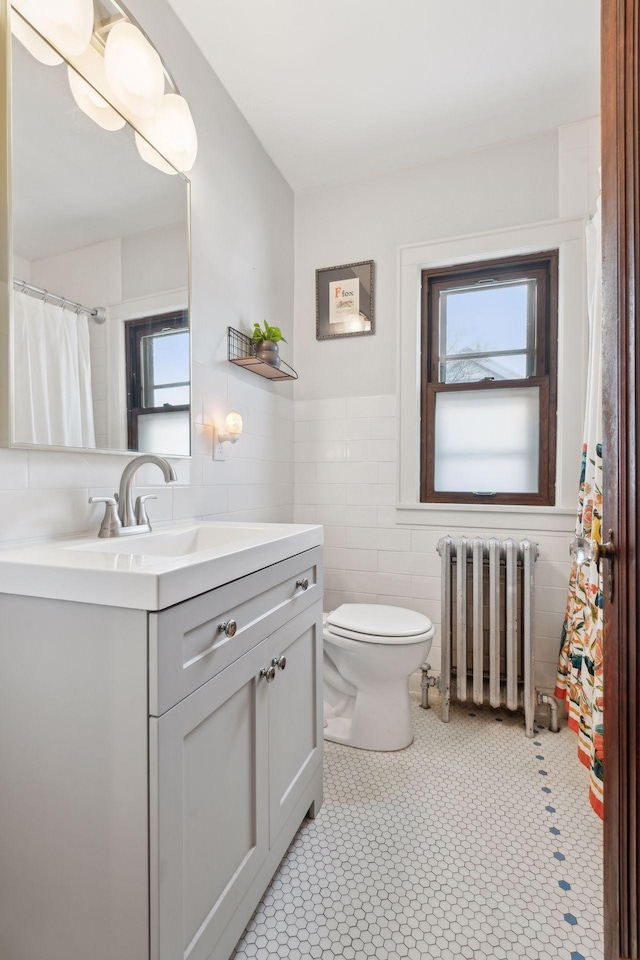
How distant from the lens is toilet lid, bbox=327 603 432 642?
1.74m

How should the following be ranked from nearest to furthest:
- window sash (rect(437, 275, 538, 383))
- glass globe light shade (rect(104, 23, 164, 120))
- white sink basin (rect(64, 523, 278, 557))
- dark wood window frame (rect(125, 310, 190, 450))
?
white sink basin (rect(64, 523, 278, 557)) → glass globe light shade (rect(104, 23, 164, 120)) → dark wood window frame (rect(125, 310, 190, 450)) → window sash (rect(437, 275, 538, 383))

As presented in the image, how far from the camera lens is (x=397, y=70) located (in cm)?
179

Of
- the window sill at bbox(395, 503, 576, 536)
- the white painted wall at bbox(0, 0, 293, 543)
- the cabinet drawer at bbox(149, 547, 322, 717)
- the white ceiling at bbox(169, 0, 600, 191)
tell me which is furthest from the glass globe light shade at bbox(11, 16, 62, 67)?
the window sill at bbox(395, 503, 576, 536)

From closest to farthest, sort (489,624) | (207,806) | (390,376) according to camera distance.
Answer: (207,806) < (489,624) < (390,376)

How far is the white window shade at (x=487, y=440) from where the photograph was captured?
224 centimetres

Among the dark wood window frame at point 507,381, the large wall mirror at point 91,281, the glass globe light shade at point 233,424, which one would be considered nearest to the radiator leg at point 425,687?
the dark wood window frame at point 507,381

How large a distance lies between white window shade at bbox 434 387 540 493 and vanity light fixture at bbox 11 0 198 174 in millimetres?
1592

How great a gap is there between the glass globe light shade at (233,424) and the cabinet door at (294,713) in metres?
0.80

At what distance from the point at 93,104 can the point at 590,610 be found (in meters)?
2.20

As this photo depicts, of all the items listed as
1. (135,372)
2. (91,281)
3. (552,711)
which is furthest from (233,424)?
(552,711)

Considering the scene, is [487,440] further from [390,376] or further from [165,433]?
[165,433]

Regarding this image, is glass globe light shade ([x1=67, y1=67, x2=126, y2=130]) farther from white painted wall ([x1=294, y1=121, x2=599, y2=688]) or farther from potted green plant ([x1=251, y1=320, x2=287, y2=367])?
white painted wall ([x1=294, y1=121, x2=599, y2=688])

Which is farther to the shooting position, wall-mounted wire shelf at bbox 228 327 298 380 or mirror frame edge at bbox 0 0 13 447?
wall-mounted wire shelf at bbox 228 327 298 380

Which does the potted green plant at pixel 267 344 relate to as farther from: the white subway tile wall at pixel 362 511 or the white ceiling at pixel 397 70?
the white ceiling at pixel 397 70
